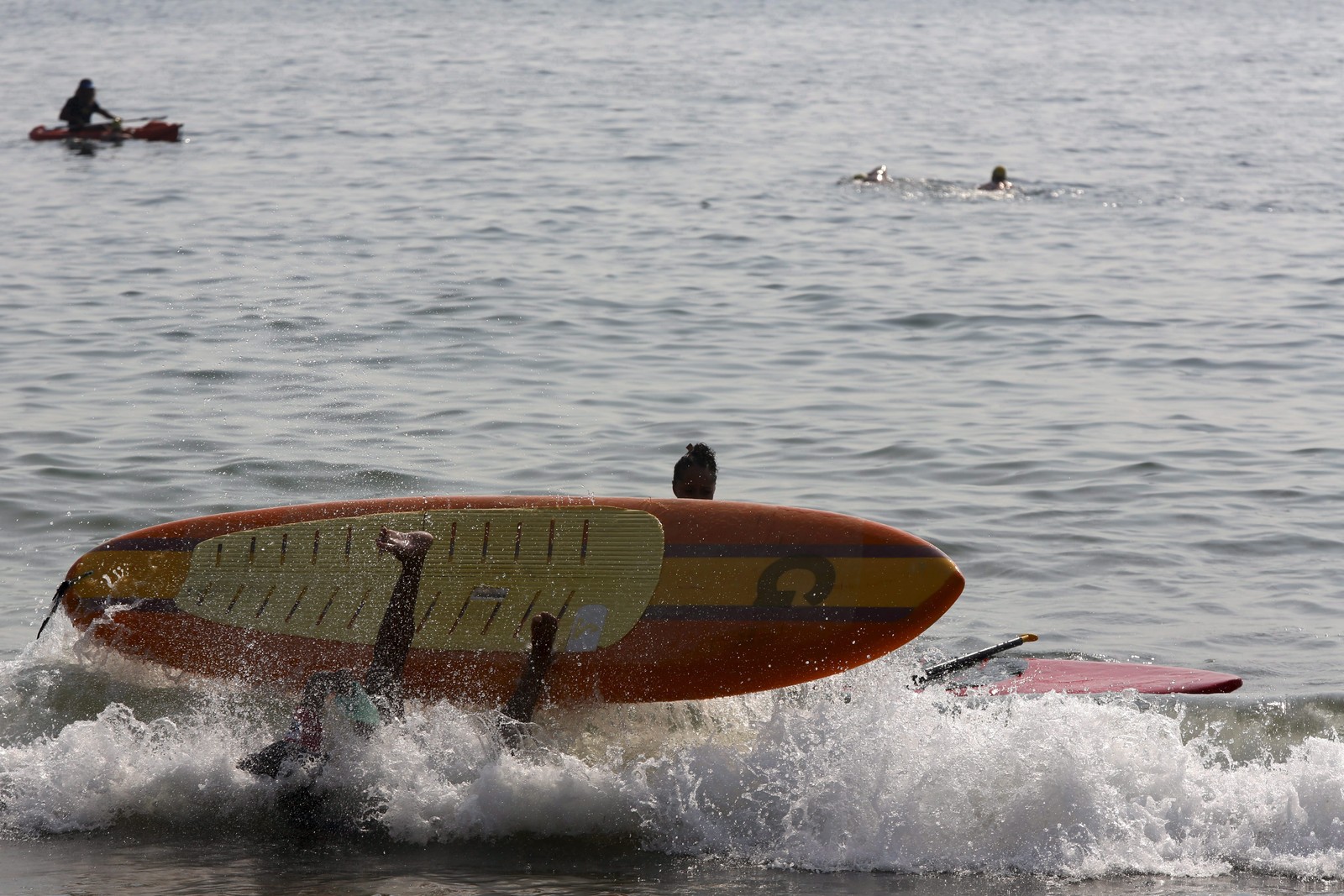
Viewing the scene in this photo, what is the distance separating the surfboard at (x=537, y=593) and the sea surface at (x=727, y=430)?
0.21m

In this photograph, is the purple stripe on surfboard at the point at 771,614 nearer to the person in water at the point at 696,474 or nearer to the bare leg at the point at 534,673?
the bare leg at the point at 534,673

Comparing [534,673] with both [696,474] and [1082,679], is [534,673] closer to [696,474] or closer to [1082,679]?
[696,474]

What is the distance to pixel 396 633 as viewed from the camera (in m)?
6.08

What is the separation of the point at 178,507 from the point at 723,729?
4182mm

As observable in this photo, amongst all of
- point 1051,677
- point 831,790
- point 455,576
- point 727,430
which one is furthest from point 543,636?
point 727,430

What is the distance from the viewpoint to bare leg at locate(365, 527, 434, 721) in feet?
19.5

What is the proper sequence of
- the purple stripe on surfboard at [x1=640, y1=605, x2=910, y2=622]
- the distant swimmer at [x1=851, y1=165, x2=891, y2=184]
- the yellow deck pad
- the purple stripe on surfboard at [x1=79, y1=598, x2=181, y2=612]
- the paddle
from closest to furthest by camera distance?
the purple stripe on surfboard at [x1=640, y1=605, x2=910, y2=622]
the yellow deck pad
the purple stripe on surfboard at [x1=79, y1=598, x2=181, y2=612]
the paddle
the distant swimmer at [x1=851, y1=165, x2=891, y2=184]

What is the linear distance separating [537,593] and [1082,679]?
238cm

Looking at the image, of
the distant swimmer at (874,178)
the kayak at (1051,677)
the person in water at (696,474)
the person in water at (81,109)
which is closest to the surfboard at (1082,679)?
the kayak at (1051,677)

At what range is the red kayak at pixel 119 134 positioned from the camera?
79.9 feet

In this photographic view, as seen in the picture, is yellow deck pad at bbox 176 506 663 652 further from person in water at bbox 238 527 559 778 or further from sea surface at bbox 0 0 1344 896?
sea surface at bbox 0 0 1344 896

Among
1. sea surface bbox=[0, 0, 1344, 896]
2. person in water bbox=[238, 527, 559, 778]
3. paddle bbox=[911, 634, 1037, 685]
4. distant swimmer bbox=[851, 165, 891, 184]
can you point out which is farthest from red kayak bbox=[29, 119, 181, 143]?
paddle bbox=[911, 634, 1037, 685]

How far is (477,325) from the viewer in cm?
1391

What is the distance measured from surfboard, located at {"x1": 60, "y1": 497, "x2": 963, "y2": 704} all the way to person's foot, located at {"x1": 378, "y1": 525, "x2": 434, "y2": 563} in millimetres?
294
